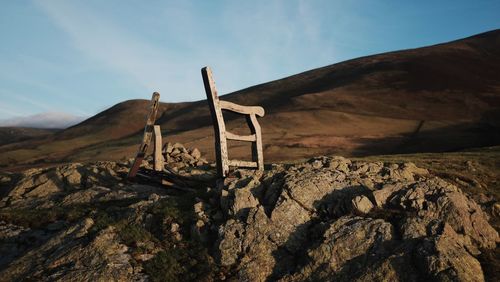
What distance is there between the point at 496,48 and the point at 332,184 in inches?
4032

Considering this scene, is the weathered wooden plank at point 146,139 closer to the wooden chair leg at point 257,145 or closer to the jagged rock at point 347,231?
the wooden chair leg at point 257,145

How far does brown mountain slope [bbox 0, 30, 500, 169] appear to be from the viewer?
53.1 meters

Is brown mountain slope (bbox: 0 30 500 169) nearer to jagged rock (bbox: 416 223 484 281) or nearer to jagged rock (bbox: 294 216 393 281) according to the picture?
jagged rock (bbox: 294 216 393 281)

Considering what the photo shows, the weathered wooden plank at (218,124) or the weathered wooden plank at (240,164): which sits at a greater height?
the weathered wooden plank at (218,124)

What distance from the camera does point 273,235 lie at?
10.3m

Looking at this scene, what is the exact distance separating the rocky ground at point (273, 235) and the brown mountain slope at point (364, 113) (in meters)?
32.3

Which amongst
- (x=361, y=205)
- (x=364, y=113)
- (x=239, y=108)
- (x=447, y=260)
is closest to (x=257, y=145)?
(x=239, y=108)

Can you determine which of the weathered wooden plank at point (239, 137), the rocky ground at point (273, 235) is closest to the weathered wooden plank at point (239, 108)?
the weathered wooden plank at point (239, 137)

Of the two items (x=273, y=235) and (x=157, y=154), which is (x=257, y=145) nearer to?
(x=157, y=154)

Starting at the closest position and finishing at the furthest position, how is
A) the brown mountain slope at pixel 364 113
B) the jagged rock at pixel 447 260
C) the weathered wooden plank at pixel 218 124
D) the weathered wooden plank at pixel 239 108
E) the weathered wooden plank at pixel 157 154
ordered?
the jagged rock at pixel 447 260, the weathered wooden plank at pixel 218 124, the weathered wooden plank at pixel 239 108, the weathered wooden plank at pixel 157 154, the brown mountain slope at pixel 364 113

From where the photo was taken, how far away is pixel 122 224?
1119cm

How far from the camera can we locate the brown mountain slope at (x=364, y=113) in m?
53.1

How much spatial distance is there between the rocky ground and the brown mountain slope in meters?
32.3

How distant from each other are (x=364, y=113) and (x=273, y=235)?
66.9 meters
